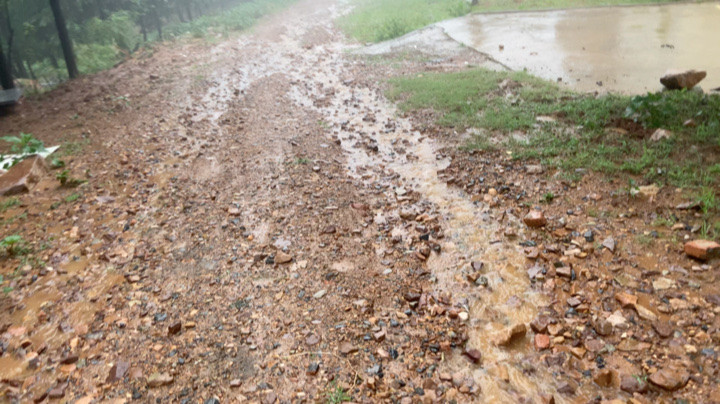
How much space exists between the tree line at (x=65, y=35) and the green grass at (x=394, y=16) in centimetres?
928

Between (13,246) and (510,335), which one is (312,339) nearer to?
(510,335)

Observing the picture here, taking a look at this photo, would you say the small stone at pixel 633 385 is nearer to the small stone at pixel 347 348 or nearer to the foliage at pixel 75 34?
the small stone at pixel 347 348

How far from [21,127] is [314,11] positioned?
829 inches

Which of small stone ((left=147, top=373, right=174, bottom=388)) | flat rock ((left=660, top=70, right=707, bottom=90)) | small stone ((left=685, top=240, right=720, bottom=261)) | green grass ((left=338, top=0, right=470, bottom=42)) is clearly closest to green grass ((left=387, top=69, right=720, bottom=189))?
flat rock ((left=660, top=70, right=707, bottom=90))

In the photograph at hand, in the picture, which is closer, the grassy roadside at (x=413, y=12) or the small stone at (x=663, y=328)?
the small stone at (x=663, y=328)

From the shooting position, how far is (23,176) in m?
6.15

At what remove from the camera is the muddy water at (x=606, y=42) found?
845 centimetres

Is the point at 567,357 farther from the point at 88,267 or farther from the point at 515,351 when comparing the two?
the point at 88,267

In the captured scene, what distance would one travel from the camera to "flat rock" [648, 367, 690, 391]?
2.77m

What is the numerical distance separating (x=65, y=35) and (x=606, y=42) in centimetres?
1452

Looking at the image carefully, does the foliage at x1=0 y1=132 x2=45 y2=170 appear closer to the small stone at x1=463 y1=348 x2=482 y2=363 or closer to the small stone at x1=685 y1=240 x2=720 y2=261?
the small stone at x1=463 y1=348 x2=482 y2=363

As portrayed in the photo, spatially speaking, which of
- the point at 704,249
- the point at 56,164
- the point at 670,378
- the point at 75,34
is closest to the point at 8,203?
the point at 56,164

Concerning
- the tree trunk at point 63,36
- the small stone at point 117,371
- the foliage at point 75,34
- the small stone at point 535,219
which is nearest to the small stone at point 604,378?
the small stone at point 535,219

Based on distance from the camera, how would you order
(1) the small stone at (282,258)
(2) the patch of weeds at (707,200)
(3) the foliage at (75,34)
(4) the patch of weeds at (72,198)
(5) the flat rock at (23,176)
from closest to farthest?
(2) the patch of weeds at (707,200) < (1) the small stone at (282,258) < (4) the patch of weeds at (72,198) < (5) the flat rock at (23,176) < (3) the foliage at (75,34)
